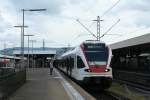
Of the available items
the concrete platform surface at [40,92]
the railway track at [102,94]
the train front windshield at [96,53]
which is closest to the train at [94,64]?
the train front windshield at [96,53]

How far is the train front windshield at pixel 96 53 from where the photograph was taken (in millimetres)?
28953

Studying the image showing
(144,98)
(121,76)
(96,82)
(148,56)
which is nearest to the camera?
(144,98)

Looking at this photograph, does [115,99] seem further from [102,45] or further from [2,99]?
[2,99]

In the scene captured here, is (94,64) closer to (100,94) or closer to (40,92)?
(100,94)

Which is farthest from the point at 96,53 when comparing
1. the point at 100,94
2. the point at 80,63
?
the point at 100,94

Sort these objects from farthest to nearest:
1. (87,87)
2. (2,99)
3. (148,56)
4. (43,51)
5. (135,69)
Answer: (43,51)
(135,69)
(148,56)
(87,87)
(2,99)

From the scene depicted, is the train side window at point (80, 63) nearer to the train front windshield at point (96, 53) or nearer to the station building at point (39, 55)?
the train front windshield at point (96, 53)

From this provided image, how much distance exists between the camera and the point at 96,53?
29469mm

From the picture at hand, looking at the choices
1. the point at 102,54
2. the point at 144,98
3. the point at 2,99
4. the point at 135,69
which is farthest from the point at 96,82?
the point at 135,69

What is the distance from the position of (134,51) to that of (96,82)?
1512cm

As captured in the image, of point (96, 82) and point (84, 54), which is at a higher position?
point (84, 54)

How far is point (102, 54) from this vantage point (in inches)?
1158

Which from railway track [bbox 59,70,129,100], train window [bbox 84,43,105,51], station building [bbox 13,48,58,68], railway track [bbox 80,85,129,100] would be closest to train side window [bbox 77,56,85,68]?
train window [bbox 84,43,105,51]

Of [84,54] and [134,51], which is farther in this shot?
[134,51]
